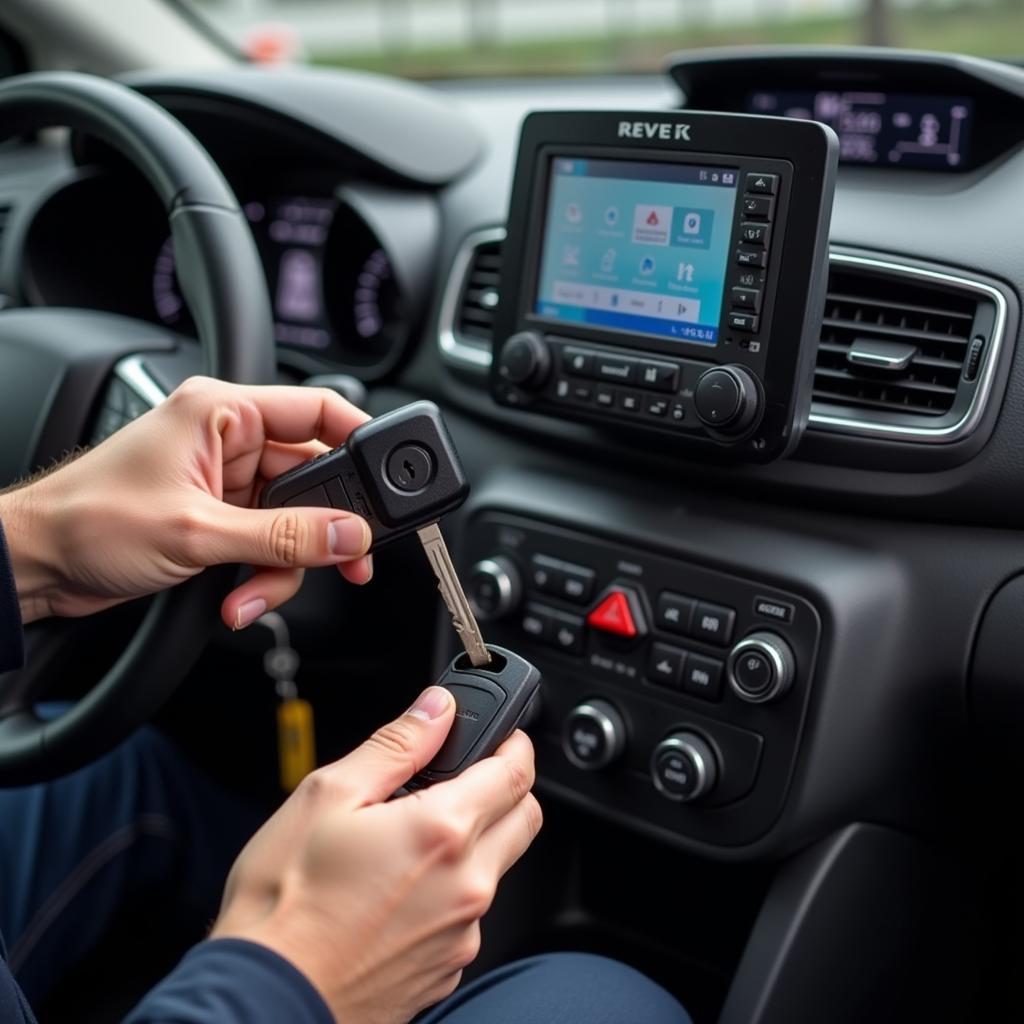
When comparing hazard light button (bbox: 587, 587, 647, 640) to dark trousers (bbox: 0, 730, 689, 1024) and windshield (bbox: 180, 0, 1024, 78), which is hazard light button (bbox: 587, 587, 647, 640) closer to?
dark trousers (bbox: 0, 730, 689, 1024)

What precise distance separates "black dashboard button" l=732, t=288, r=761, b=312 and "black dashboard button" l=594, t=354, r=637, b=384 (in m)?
0.12

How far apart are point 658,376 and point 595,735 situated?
332 millimetres

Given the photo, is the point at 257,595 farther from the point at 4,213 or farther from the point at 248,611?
the point at 4,213

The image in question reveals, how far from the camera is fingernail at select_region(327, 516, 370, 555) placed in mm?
871

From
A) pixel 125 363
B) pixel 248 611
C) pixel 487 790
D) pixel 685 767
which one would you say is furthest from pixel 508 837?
pixel 125 363

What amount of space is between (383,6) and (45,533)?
2663 mm

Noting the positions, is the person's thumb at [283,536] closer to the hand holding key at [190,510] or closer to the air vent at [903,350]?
the hand holding key at [190,510]

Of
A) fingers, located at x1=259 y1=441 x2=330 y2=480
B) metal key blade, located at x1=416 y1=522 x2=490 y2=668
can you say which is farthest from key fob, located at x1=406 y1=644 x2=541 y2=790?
fingers, located at x1=259 y1=441 x2=330 y2=480

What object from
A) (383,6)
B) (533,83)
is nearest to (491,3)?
(383,6)

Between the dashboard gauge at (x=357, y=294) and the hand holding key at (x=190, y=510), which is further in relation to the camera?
the dashboard gauge at (x=357, y=294)

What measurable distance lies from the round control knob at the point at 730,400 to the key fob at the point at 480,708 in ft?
0.94

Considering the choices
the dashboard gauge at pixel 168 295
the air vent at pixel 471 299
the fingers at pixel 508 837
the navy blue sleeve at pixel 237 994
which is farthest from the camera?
the dashboard gauge at pixel 168 295

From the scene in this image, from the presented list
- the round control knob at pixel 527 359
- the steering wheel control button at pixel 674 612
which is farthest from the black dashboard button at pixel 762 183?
the steering wheel control button at pixel 674 612

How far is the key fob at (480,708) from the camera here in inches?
30.0
